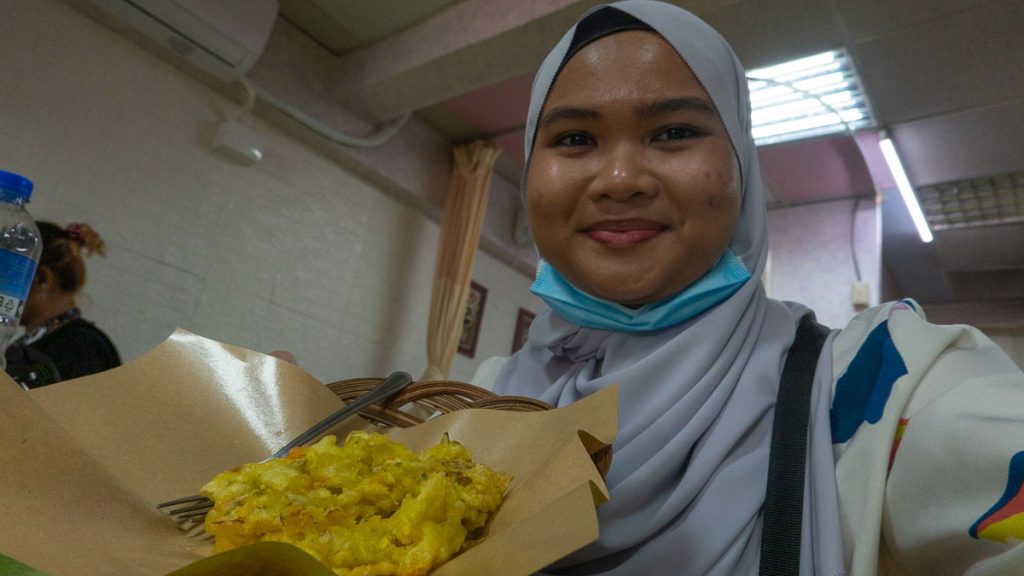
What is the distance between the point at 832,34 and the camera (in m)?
2.85

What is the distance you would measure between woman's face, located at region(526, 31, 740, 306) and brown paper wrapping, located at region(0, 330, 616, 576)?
245 millimetres

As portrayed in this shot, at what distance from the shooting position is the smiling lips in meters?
0.77

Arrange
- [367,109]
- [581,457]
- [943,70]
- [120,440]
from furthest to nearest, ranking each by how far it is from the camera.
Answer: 1. [367,109]
2. [943,70]
3. [120,440]
4. [581,457]

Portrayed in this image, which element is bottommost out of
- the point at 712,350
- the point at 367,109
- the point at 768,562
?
the point at 768,562

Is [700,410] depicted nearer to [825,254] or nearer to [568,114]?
[568,114]

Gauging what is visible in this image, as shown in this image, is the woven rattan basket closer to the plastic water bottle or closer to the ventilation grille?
the plastic water bottle

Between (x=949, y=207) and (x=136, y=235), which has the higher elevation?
(x=949, y=207)

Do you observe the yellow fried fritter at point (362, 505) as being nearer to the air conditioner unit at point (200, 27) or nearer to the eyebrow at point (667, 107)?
the eyebrow at point (667, 107)

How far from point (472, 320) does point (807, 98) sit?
2436mm

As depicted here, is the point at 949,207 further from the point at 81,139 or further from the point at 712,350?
the point at 81,139

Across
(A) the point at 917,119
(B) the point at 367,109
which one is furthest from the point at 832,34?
(B) the point at 367,109

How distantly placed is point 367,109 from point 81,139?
1465 millimetres

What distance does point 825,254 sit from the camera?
458 centimetres

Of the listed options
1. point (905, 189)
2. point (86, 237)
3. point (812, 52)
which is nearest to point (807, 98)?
point (812, 52)
